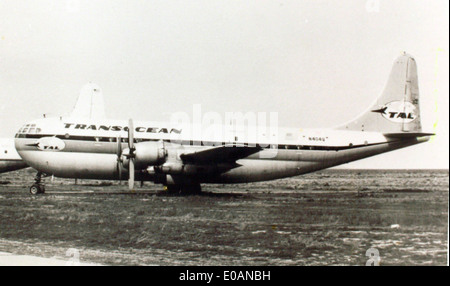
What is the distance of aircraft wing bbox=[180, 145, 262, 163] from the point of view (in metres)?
16.1

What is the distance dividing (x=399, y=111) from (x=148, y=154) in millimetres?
11089

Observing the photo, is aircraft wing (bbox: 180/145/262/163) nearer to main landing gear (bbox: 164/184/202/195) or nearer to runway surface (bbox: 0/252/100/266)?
main landing gear (bbox: 164/184/202/195)

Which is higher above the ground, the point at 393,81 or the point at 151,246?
the point at 393,81

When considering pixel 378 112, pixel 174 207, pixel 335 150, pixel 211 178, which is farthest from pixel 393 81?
pixel 174 207

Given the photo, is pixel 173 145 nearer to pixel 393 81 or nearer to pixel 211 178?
pixel 211 178

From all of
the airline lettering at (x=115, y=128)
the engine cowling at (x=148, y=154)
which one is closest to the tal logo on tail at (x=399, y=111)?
the airline lettering at (x=115, y=128)

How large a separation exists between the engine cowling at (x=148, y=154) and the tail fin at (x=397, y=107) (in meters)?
8.64

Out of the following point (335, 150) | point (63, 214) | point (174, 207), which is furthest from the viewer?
point (335, 150)

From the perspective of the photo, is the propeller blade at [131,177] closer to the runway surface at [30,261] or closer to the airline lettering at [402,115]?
the runway surface at [30,261]

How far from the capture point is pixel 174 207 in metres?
13.2

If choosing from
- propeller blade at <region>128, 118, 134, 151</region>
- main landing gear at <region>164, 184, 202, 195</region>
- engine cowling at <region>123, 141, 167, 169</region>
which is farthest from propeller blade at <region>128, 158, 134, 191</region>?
main landing gear at <region>164, 184, 202, 195</region>
